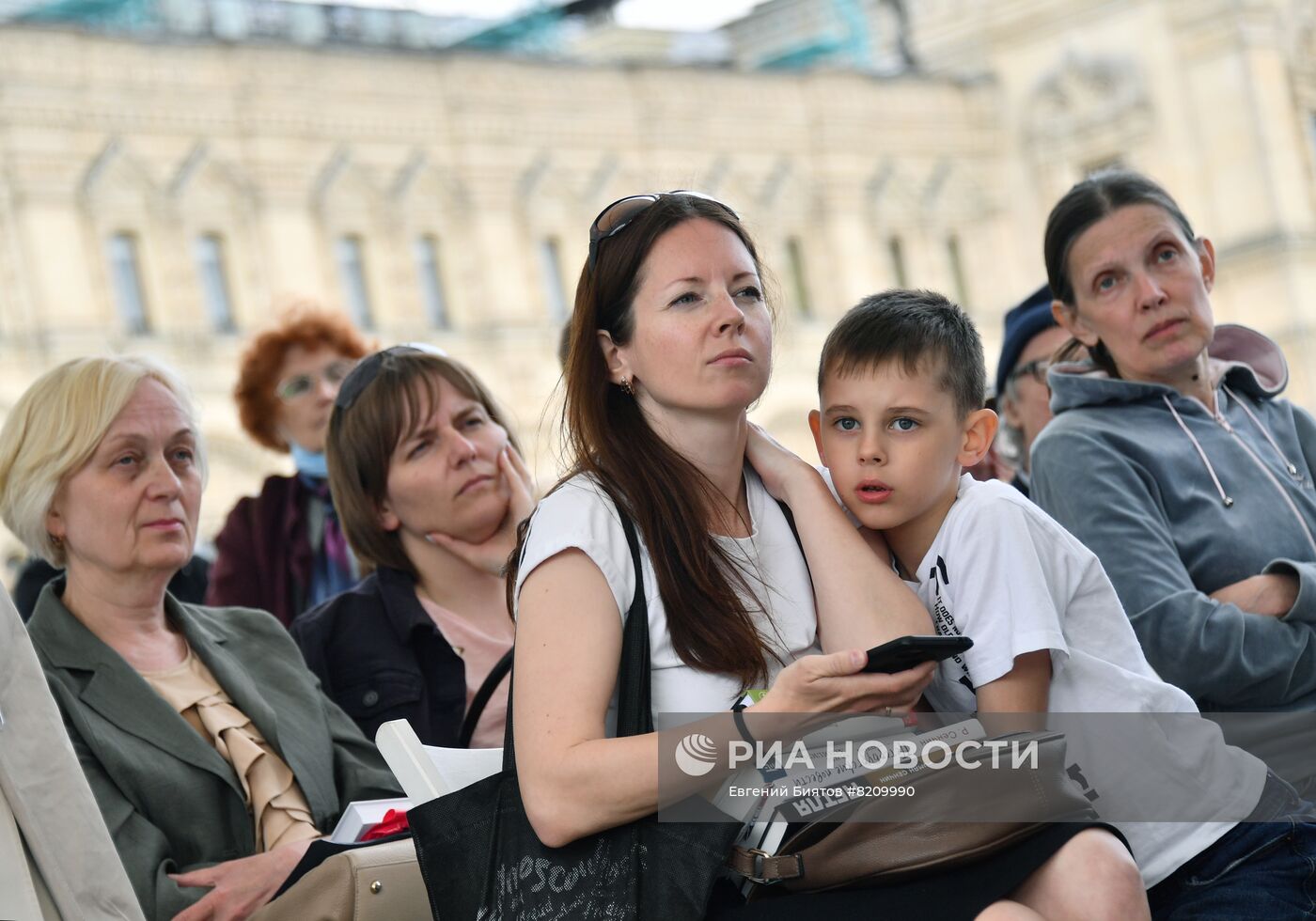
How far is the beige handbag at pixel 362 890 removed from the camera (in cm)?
278

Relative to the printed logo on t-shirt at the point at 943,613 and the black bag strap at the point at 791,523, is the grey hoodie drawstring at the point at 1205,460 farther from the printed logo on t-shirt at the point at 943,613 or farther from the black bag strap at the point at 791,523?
the black bag strap at the point at 791,523

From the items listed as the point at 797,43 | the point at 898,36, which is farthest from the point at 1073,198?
the point at 797,43

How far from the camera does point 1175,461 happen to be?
3486 millimetres

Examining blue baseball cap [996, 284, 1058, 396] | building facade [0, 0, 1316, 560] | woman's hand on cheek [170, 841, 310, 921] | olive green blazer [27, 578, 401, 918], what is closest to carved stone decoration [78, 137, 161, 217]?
building facade [0, 0, 1316, 560]

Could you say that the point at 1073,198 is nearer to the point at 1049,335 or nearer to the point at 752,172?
the point at 1049,335

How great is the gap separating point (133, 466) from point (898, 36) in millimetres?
29356

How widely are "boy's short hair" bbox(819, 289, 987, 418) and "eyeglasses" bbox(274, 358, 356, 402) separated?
2906mm

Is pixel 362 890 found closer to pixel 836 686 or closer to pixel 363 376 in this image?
pixel 836 686

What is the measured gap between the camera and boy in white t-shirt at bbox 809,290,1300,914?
Answer: 2.64 metres

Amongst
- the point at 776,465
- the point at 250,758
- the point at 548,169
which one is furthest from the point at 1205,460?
the point at 548,169

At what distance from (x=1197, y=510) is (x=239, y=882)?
1953 millimetres

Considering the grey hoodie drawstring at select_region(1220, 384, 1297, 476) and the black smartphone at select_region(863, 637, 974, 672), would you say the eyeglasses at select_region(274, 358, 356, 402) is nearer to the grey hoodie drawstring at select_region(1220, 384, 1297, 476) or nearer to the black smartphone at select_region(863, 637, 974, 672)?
the grey hoodie drawstring at select_region(1220, 384, 1297, 476)

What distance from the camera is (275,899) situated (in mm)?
2863

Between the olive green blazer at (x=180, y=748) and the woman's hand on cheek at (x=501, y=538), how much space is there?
45cm
